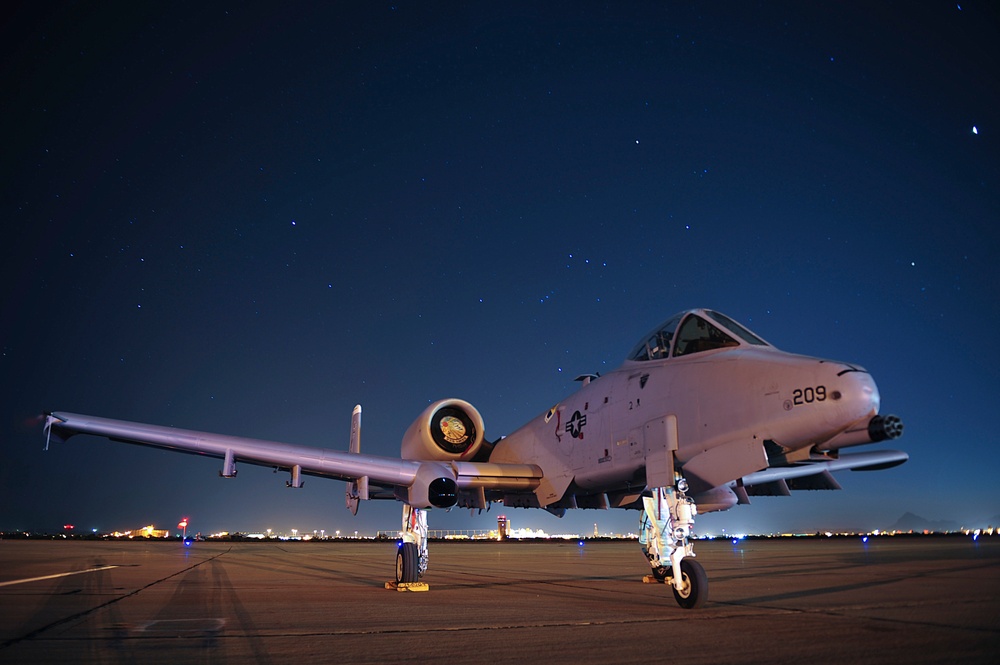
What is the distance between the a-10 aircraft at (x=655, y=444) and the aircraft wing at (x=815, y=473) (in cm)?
3

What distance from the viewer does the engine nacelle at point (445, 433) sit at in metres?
15.3

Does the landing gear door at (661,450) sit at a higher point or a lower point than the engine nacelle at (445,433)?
lower

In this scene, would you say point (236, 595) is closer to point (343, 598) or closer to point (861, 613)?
point (343, 598)

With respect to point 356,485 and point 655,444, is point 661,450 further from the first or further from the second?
point 356,485

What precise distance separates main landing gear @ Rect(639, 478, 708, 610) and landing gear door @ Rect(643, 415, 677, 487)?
15 centimetres

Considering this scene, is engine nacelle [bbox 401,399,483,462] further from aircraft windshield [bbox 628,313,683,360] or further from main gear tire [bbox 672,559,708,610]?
main gear tire [bbox 672,559,708,610]

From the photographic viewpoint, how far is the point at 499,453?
14.9 metres

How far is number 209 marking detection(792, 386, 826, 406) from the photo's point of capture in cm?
755

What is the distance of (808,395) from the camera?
7656mm

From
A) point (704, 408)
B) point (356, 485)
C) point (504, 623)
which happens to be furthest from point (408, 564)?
point (704, 408)

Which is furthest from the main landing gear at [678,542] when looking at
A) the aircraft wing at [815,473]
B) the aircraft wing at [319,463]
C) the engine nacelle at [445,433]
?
the engine nacelle at [445,433]

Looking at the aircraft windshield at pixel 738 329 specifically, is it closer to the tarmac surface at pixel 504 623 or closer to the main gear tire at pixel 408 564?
the tarmac surface at pixel 504 623

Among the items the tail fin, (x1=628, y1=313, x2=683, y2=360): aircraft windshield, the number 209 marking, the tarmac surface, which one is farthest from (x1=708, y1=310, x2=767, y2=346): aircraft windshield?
the tail fin

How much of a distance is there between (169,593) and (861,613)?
32.7ft
